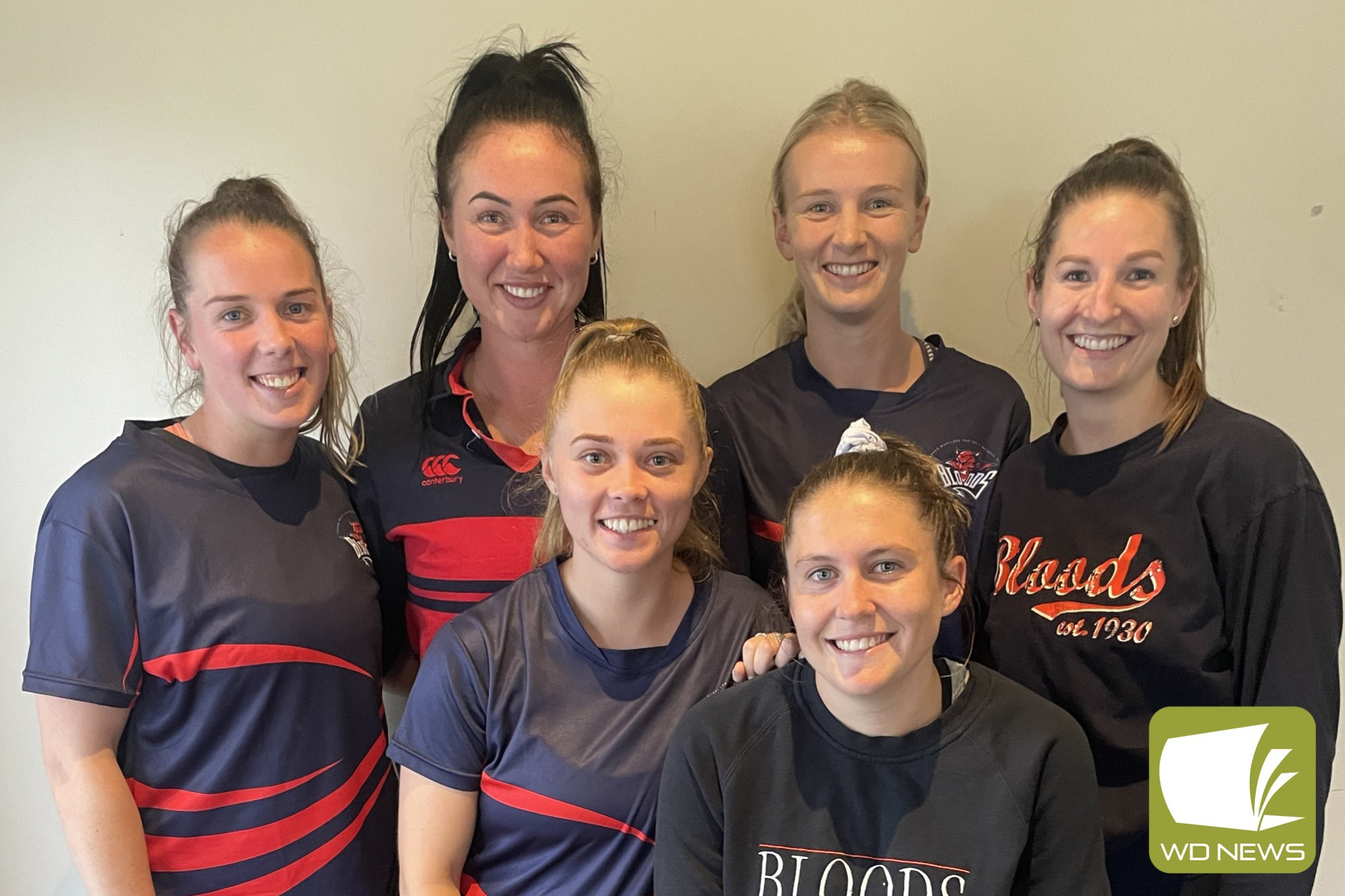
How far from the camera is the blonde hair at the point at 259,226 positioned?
1.51 metres

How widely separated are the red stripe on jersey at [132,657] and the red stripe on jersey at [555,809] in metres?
0.54

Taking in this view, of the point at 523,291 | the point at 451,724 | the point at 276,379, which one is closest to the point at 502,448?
the point at 523,291

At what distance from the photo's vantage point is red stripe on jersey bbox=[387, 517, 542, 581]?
1639mm

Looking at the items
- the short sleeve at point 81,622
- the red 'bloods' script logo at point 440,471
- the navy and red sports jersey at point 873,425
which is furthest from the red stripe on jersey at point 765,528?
the short sleeve at point 81,622

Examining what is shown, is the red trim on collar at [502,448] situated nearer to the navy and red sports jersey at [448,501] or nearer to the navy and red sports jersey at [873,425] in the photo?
the navy and red sports jersey at [448,501]

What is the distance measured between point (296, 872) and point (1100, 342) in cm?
144

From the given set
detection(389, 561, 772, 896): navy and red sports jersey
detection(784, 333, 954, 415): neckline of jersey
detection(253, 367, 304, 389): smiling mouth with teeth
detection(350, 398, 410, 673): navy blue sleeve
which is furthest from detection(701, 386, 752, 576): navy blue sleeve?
detection(253, 367, 304, 389): smiling mouth with teeth

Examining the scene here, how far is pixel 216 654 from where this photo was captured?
1.46 meters

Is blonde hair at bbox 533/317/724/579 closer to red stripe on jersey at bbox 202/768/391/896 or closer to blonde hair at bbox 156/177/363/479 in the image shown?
blonde hair at bbox 156/177/363/479

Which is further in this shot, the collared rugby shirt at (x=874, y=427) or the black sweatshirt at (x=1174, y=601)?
the collared rugby shirt at (x=874, y=427)

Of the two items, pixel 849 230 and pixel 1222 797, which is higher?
pixel 849 230

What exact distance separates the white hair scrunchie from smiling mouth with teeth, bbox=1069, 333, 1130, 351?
341 mm

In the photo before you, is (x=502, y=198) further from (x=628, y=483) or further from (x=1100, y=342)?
(x=1100, y=342)

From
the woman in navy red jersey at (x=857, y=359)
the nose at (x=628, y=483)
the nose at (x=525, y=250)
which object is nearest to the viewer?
the nose at (x=628, y=483)
